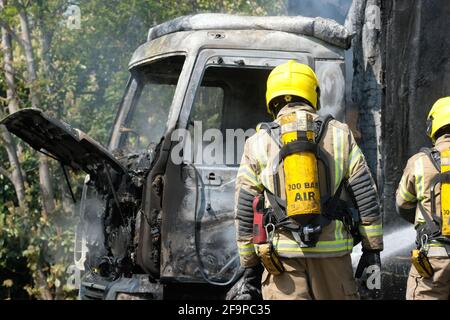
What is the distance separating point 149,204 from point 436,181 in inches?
84.3

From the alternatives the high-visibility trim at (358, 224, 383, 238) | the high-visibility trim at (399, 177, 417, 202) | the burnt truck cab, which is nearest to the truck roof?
the burnt truck cab

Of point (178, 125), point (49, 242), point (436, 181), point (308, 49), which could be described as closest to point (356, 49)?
point (308, 49)

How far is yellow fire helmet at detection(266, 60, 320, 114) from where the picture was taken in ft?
14.5

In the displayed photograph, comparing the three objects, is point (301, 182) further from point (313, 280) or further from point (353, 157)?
point (313, 280)

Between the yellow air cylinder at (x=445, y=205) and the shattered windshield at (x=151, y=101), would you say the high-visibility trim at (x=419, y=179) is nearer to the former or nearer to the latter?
the yellow air cylinder at (x=445, y=205)

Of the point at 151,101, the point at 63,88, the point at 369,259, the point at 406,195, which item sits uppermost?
the point at 63,88

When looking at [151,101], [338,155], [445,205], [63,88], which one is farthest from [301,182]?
[63,88]

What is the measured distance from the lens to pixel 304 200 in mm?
4137

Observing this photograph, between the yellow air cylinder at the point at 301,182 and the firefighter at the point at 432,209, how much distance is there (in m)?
0.93

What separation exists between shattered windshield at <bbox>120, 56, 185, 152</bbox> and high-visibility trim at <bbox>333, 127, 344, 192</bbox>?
100.0 inches

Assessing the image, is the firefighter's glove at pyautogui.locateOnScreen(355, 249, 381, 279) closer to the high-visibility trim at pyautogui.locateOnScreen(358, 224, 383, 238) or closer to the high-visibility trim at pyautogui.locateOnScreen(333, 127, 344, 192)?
the high-visibility trim at pyautogui.locateOnScreen(358, 224, 383, 238)

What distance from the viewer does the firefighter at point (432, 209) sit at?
15.6 ft

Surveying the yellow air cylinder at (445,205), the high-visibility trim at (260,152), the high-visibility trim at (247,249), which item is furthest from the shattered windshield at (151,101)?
the yellow air cylinder at (445,205)

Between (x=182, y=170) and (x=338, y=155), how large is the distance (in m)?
1.78
